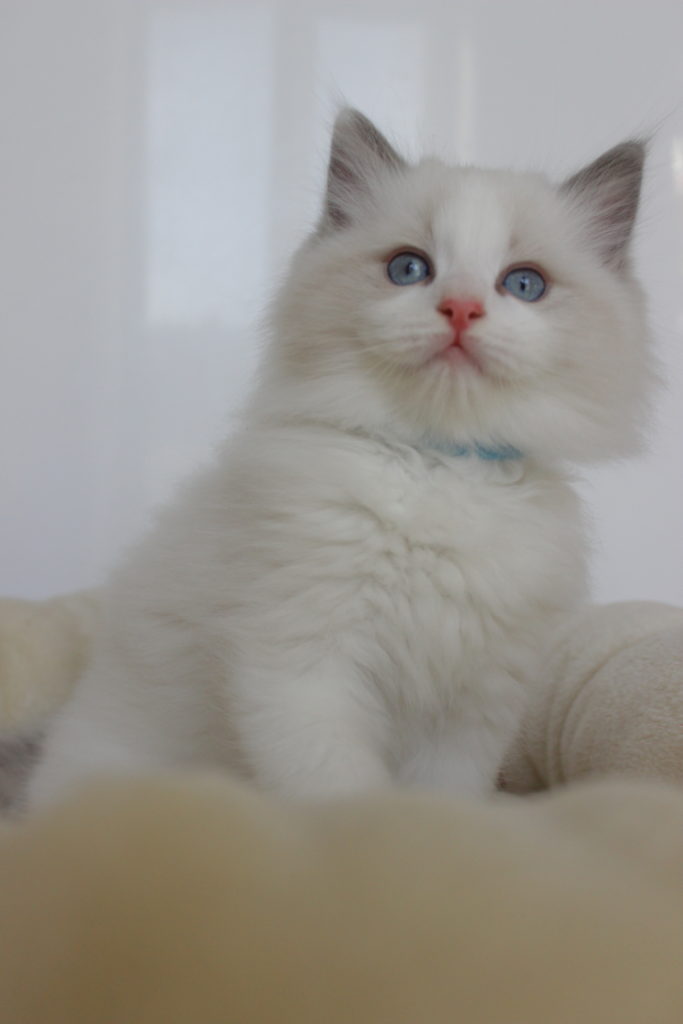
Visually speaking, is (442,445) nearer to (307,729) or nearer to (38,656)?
(307,729)

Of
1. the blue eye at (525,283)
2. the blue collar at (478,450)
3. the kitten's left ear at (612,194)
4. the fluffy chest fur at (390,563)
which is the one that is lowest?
the fluffy chest fur at (390,563)

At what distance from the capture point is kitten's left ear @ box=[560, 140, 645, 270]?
1552 millimetres

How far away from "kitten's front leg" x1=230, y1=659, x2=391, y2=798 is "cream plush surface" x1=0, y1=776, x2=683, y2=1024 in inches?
20.8

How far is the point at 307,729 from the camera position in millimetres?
1084

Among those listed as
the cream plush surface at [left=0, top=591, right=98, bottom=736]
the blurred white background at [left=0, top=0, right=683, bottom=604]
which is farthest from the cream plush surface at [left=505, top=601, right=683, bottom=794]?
the blurred white background at [left=0, top=0, right=683, bottom=604]

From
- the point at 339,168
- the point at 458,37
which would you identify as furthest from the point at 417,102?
the point at 339,168

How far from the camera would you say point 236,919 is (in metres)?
0.46

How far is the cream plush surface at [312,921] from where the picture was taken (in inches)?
17.6

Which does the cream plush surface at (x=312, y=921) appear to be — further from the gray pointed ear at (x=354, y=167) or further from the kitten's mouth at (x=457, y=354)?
the gray pointed ear at (x=354, y=167)

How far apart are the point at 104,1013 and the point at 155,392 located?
2.43 metres

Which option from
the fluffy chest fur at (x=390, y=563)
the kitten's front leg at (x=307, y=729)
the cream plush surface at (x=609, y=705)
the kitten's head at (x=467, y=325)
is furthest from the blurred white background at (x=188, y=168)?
the kitten's front leg at (x=307, y=729)

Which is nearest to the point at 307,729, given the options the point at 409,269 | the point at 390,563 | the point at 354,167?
the point at 390,563

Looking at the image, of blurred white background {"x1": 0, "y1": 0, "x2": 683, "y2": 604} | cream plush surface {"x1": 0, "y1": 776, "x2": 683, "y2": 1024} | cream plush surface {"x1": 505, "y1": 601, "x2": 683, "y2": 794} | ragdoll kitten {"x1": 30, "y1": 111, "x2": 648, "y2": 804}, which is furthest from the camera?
blurred white background {"x1": 0, "y1": 0, "x2": 683, "y2": 604}

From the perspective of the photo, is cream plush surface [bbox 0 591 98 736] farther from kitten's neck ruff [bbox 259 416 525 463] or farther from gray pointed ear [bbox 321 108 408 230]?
gray pointed ear [bbox 321 108 408 230]
